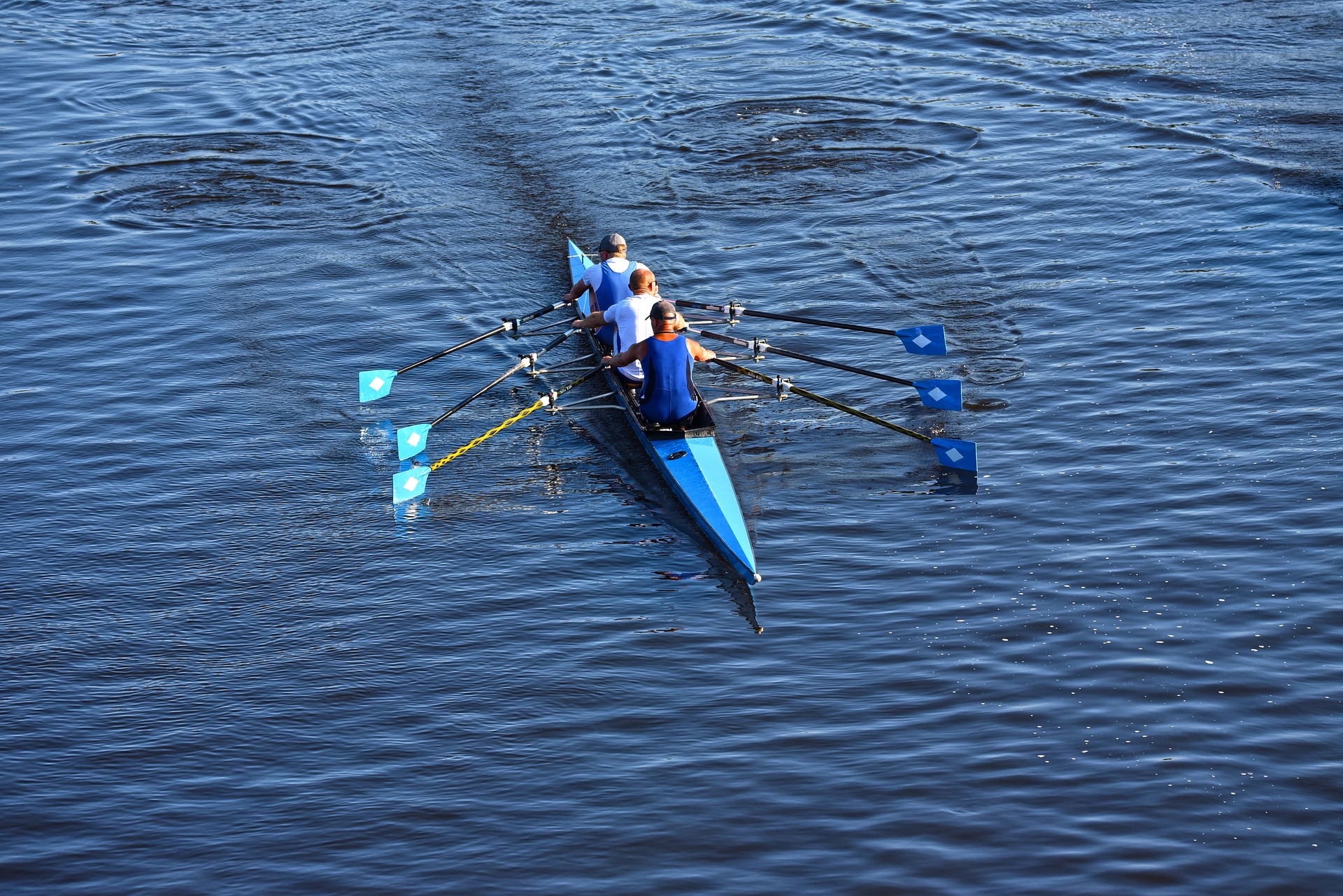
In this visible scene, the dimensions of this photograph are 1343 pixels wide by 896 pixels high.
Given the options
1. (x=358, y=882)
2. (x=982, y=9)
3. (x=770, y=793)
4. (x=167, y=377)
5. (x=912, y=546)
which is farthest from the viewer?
(x=982, y=9)

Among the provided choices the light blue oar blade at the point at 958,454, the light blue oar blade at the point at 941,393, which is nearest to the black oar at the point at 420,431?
the light blue oar blade at the point at 941,393

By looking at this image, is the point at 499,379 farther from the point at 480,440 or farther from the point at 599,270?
the point at 599,270

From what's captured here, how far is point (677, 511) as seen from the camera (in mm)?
13227

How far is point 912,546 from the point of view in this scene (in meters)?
12.4

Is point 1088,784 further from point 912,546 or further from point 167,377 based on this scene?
point 167,377

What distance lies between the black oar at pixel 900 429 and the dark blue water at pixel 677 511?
0.89 ft

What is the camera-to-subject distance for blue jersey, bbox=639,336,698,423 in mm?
13391

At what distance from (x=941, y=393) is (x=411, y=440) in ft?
18.6

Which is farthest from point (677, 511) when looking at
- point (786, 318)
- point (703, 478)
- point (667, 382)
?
point (786, 318)

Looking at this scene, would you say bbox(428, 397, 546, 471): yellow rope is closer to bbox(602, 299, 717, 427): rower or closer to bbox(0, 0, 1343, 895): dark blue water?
bbox(0, 0, 1343, 895): dark blue water

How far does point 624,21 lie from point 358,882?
25.1m

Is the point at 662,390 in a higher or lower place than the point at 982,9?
Result: lower

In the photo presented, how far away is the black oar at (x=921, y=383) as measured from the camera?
47.1 ft

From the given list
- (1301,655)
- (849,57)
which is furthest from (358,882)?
(849,57)
